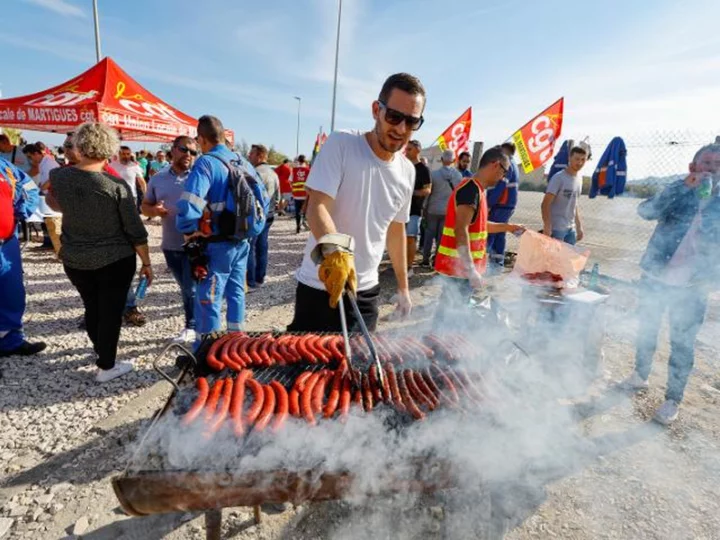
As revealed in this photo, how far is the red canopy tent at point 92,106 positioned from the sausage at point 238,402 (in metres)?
5.91

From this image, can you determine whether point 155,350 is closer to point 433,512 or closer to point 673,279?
point 433,512

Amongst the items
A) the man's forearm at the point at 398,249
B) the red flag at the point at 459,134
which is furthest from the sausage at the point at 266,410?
the red flag at the point at 459,134

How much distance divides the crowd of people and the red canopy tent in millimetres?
2584

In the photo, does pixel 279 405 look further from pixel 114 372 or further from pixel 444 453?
pixel 114 372

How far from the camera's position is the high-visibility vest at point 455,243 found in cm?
364

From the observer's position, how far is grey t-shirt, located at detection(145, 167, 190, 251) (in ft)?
13.5

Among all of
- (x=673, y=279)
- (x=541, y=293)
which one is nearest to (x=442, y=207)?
(x=541, y=293)

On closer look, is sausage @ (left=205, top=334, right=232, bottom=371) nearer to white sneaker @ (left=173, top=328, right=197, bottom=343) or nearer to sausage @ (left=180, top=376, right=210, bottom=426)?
sausage @ (left=180, top=376, right=210, bottom=426)

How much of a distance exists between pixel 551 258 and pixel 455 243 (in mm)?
1125

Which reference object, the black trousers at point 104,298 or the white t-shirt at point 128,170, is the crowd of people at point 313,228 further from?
the white t-shirt at point 128,170

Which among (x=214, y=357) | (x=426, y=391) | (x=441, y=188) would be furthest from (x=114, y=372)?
(x=441, y=188)

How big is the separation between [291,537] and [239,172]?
277cm

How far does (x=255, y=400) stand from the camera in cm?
178

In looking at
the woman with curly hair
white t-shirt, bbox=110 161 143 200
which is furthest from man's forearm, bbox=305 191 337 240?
white t-shirt, bbox=110 161 143 200
